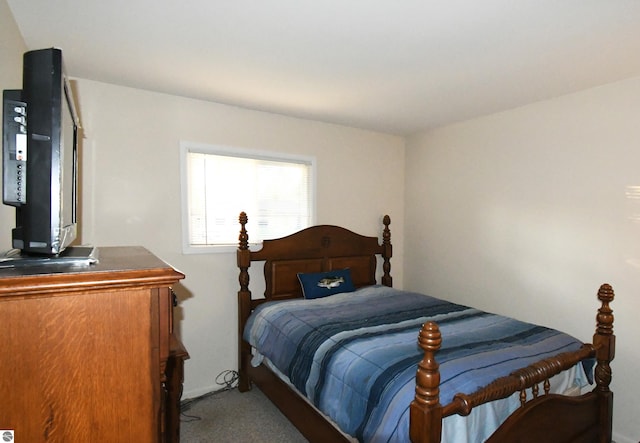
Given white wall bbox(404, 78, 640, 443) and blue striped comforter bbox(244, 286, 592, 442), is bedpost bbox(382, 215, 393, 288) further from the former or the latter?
blue striped comforter bbox(244, 286, 592, 442)

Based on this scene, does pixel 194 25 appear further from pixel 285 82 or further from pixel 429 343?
pixel 429 343

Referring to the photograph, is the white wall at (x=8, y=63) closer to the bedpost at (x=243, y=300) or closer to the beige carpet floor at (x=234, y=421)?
the bedpost at (x=243, y=300)

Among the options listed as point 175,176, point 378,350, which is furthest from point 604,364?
point 175,176

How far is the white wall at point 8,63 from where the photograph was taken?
1.57 metres

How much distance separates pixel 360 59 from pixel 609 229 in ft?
6.91

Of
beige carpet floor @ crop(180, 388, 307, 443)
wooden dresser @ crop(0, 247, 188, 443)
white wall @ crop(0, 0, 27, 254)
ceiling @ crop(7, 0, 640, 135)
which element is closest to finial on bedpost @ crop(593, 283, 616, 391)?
ceiling @ crop(7, 0, 640, 135)

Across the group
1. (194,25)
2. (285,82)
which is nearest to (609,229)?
(285,82)

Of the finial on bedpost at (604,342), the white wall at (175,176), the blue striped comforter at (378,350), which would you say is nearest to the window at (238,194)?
the white wall at (175,176)

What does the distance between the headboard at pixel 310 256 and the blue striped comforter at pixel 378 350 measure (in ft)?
1.01

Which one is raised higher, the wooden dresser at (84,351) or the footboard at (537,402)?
the wooden dresser at (84,351)

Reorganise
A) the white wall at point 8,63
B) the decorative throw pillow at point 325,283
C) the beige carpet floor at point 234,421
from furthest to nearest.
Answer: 1. the decorative throw pillow at point 325,283
2. the beige carpet floor at point 234,421
3. the white wall at point 8,63

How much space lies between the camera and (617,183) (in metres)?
2.49

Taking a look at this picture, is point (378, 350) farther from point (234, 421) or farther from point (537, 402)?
point (234, 421)

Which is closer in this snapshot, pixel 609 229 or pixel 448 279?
pixel 609 229
